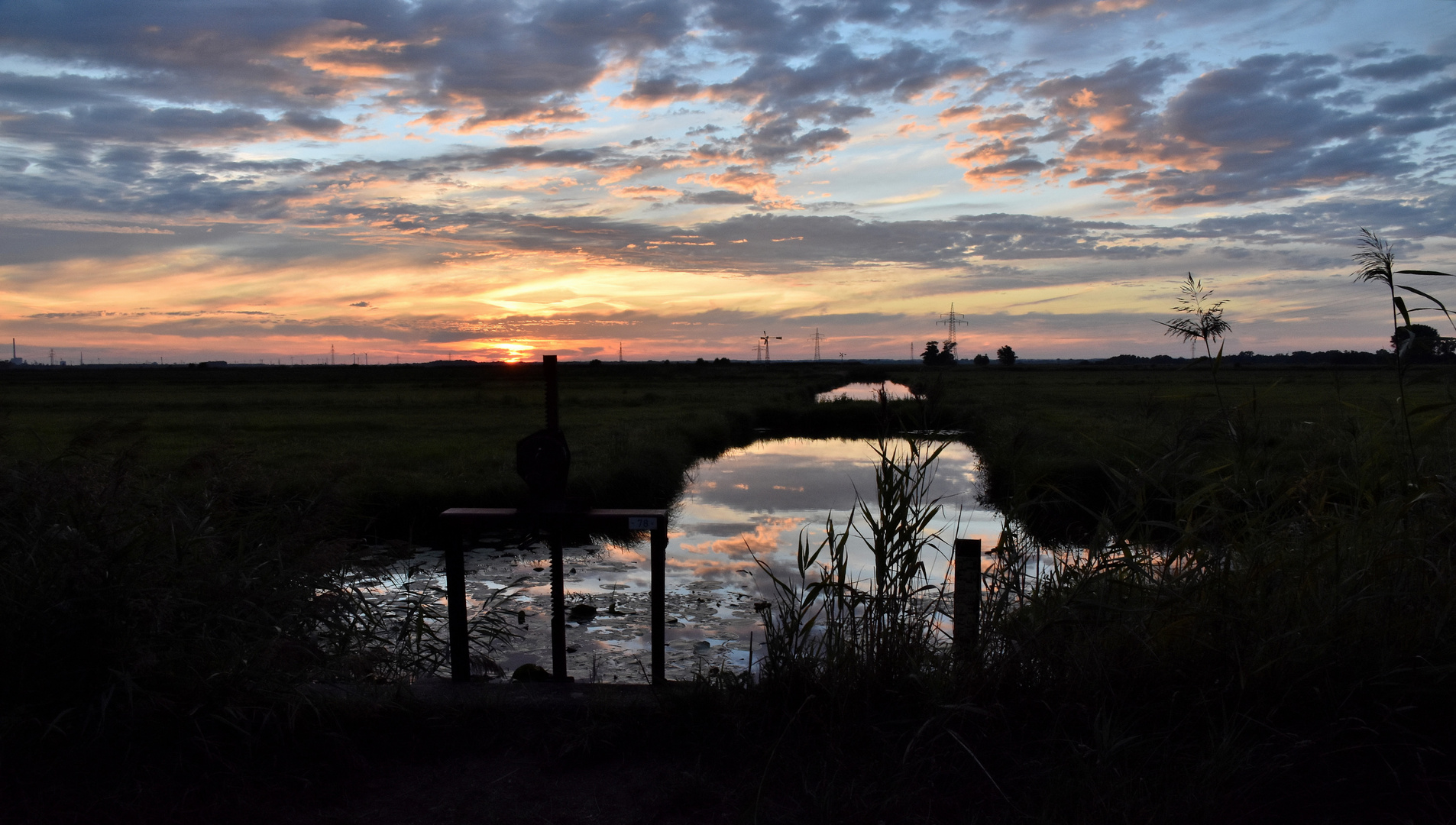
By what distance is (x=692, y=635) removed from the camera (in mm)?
7539

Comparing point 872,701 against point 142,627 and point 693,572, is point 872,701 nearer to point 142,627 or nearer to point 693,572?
point 142,627

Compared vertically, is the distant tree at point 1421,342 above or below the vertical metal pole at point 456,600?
above

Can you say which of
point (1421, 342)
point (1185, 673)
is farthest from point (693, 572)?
point (1421, 342)

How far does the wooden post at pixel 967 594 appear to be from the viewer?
3.73 metres

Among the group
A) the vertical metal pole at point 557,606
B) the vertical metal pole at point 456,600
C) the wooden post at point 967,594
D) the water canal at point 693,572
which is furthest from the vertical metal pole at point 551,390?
the wooden post at point 967,594

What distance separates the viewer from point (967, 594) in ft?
12.7

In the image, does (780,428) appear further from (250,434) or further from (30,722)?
(30,722)

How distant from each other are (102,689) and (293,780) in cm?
91

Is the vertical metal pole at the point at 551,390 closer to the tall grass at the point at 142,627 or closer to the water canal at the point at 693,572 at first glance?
the tall grass at the point at 142,627

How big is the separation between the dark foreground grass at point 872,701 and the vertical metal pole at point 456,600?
500 millimetres

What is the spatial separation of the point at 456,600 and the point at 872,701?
2519 millimetres

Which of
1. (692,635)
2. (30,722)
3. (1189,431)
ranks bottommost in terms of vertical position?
(692,635)

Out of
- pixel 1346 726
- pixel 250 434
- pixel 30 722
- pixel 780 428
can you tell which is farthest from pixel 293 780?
pixel 780 428

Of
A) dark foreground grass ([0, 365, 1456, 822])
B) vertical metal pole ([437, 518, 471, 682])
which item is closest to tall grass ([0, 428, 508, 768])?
dark foreground grass ([0, 365, 1456, 822])
